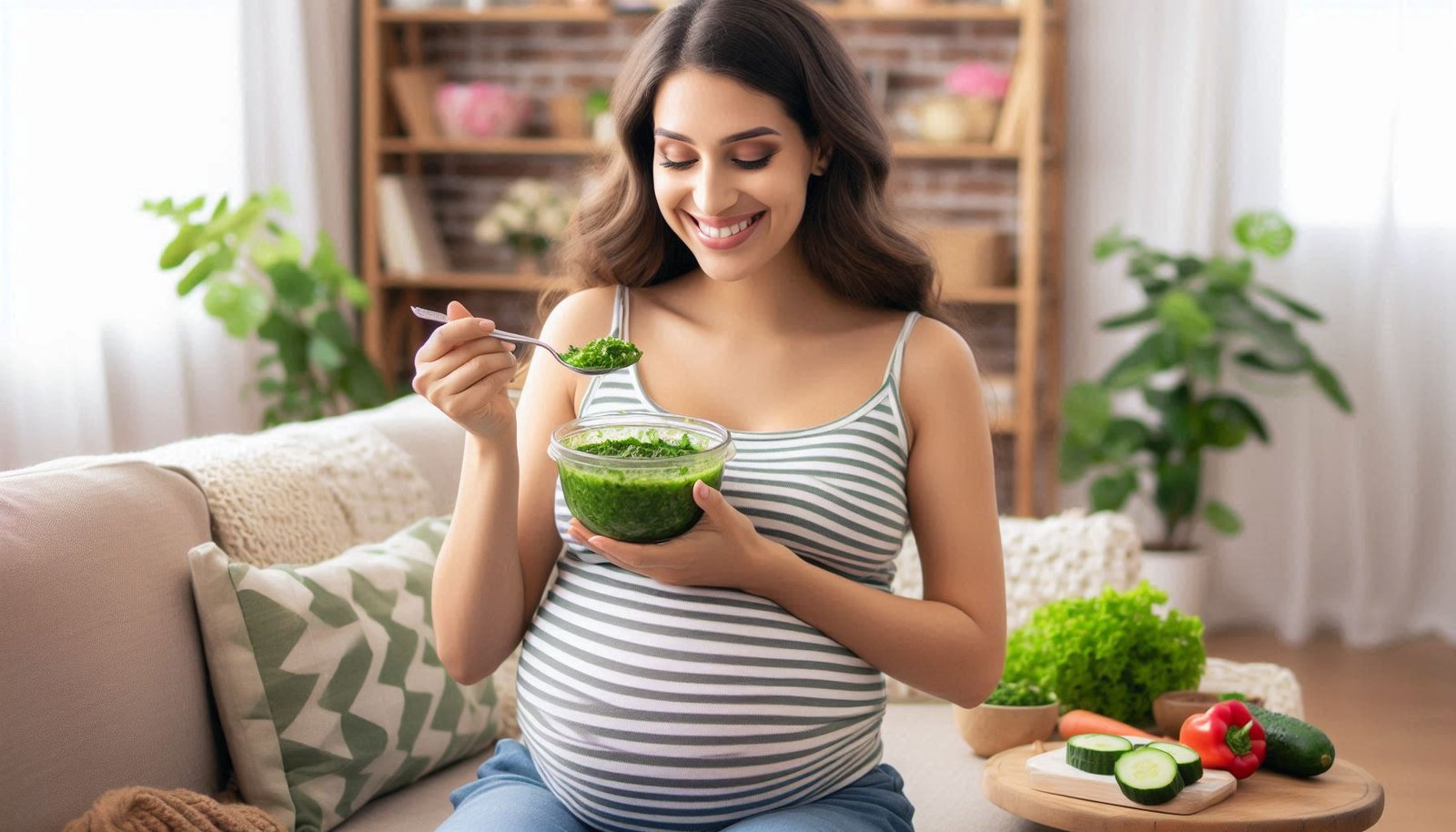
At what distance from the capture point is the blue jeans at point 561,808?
57.3 inches

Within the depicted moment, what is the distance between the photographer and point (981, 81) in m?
4.13

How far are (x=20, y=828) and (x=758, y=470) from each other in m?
0.90

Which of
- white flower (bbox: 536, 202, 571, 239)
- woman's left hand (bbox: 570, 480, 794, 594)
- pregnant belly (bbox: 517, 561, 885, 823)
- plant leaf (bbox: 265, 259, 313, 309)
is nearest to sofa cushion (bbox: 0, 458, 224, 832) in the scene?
pregnant belly (bbox: 517, 561, 885, 823)

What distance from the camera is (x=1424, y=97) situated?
4.14 meters

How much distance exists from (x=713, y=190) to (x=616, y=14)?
3.02m

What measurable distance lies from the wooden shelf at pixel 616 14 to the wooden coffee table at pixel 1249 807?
9.17 ft

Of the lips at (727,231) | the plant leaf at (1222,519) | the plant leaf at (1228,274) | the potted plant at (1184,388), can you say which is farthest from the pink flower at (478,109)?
the lips at (727,231)

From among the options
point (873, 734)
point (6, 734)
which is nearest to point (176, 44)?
point (6, 734)

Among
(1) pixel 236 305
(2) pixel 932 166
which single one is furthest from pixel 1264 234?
(1) pixel 236 305

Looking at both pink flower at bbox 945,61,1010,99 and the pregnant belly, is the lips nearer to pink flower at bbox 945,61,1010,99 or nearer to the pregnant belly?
the pregnant belly

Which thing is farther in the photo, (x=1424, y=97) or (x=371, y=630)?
(x=1424, y=97)

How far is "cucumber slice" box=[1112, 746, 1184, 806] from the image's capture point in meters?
1.56

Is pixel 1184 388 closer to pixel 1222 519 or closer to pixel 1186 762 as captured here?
pixel 1222 519

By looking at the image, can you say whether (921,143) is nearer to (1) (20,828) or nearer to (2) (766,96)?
(2) (766,96)
